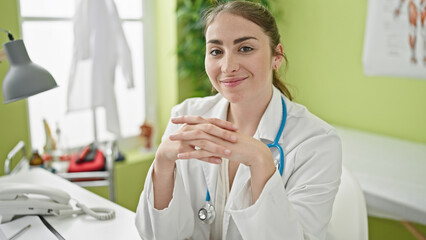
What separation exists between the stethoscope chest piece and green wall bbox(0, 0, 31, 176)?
155 cm

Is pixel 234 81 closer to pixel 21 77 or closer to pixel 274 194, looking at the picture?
pixel 274 194

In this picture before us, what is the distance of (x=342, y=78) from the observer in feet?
9.22

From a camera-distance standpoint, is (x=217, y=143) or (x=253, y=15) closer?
(x=217, y=143)

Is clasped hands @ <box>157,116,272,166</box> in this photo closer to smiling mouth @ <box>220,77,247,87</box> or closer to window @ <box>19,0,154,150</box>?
smiling mouth @ <box>220,77,247,87</box>

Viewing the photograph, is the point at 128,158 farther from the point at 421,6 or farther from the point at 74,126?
the point at 421,6

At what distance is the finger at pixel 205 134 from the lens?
1.03m

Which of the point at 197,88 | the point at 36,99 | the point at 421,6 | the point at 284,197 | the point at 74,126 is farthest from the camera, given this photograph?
the point at 197,88

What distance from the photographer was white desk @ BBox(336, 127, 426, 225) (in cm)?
180

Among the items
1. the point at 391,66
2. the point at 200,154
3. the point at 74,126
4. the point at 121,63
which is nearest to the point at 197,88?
the point at 121,63

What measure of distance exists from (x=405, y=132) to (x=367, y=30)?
70 centimetres

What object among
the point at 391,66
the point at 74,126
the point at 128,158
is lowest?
the point at 128,158

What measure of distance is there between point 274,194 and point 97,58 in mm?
1813

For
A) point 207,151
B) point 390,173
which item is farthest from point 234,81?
point 390,173

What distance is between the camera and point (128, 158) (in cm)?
296
